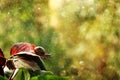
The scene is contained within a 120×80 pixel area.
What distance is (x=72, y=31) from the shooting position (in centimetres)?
375

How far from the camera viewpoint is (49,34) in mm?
3570

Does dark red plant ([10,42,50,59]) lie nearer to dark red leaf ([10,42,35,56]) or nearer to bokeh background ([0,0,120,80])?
dark red leaf ([10,42,35,56])

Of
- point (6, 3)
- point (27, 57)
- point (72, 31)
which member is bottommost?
point (27, 57)

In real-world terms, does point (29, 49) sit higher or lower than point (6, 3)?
lower

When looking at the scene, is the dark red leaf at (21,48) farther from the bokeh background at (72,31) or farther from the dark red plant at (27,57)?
the bokeh background at (72,31)

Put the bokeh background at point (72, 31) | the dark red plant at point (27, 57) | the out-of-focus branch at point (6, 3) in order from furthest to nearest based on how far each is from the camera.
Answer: the out-of-focus branch at point (6, 3), the bokeh background at point (72, 31), the dark red plant at point (27, 57)

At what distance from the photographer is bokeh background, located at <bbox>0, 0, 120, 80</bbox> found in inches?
135

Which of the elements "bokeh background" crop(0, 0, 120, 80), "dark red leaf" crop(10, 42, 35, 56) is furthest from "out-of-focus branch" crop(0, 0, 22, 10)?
"dark red leaf" crop(10, 42, 35, 56)

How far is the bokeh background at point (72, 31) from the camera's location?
11.3ft

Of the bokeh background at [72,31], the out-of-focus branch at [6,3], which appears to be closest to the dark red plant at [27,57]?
the bokeh background at [72,31]

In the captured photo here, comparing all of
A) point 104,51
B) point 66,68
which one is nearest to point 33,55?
point 66,68

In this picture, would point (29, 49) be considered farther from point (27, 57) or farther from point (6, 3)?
point (6, 3)

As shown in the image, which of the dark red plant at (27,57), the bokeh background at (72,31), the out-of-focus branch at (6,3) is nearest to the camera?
the dark red plant at (27,57)

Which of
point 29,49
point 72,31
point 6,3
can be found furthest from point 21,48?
point 6,3
